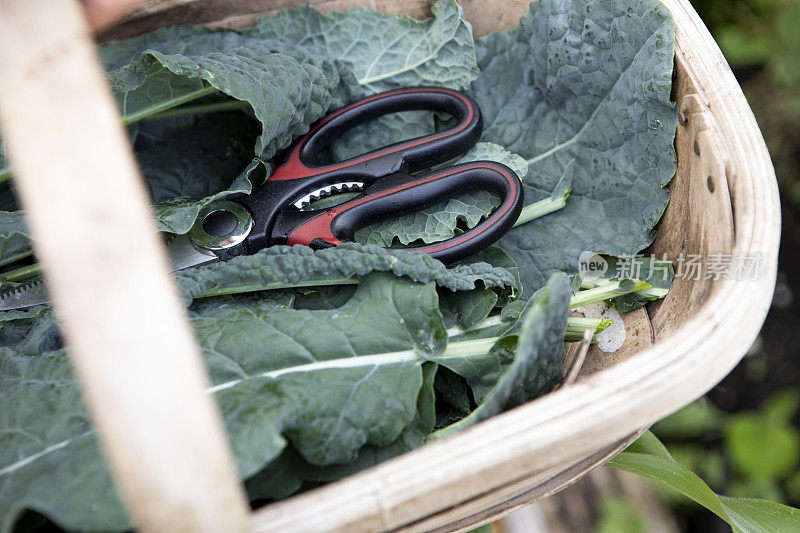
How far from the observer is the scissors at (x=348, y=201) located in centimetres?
87

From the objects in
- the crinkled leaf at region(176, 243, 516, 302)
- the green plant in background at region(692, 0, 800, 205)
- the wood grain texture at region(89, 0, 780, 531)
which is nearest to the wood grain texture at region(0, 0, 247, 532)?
the wood grain texture at region(89, 0, 780, 531)

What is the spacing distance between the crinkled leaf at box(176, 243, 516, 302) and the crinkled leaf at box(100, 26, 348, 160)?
19 centimetres

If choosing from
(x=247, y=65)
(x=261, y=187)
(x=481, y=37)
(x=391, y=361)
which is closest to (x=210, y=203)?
(x=261, y=187)

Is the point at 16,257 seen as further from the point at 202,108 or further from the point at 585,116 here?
the point at 585,116

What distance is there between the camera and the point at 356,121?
1.03m

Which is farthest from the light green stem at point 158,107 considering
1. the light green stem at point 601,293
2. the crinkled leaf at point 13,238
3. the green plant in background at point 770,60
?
the green plant in background at point 770,60

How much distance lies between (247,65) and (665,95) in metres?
0.57

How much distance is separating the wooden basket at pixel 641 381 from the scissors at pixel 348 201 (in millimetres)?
234

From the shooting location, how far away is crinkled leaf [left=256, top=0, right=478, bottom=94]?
41.4 inches

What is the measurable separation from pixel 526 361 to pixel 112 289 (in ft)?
1.32

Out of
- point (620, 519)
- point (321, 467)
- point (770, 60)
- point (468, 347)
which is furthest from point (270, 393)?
point (770, 60)

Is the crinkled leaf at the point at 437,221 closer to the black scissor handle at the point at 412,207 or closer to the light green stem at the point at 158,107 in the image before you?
the black scissor handle at the point at 412,207

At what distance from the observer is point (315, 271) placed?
31.8 inches

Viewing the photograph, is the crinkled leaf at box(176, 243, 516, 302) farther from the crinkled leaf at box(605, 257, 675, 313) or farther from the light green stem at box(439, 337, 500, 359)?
the crinkled leaf at box(605, 257, 675, 313)
